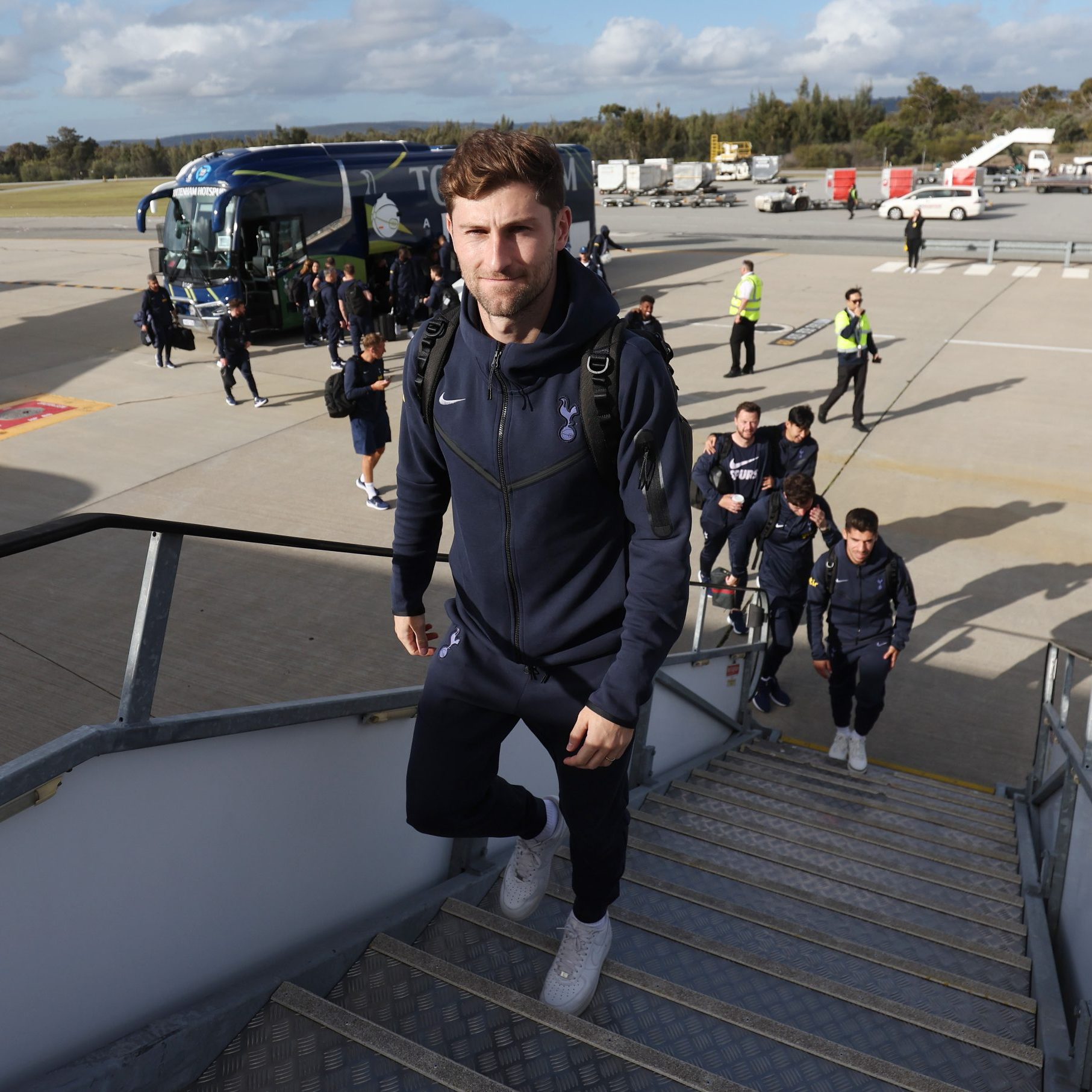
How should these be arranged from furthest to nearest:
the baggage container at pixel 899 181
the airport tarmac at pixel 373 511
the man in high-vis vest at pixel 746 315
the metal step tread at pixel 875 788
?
the baggage container at pixel 899 181 → the man in high-vis vest at pixel 746 315 → the airport tarmac at pixel 373 511 → the metal step tread at pixel 875 788

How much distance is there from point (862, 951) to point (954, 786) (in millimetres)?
3165

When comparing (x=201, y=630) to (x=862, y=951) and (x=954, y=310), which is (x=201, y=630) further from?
(x=954, y=310)

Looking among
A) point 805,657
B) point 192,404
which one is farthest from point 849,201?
point 805,657

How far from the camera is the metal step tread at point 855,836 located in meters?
4.42

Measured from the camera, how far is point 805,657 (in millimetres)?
7754

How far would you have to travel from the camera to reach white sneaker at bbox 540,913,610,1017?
263cm

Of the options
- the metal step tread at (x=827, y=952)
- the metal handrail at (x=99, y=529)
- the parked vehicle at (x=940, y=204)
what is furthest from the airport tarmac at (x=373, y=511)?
the parked vehicle at (x=940, y=204)

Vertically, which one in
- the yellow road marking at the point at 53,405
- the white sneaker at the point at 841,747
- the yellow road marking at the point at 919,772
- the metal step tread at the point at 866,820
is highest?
the yellow road marking at the point at 53,405

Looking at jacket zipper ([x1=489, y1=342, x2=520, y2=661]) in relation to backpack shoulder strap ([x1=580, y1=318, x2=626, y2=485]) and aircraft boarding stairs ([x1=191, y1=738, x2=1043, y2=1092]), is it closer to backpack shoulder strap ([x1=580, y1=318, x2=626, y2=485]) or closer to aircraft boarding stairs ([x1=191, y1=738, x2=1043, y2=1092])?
backpack shoulder strap ([x1=580, y1=318, x2=626, y2=485])

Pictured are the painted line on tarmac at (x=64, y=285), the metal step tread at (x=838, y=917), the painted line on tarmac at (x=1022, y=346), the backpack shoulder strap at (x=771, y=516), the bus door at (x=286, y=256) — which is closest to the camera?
the metal step tread at (x=838, y=917)

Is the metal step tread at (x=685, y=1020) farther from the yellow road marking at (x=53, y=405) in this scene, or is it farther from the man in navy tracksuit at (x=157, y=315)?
the man in navy tracksuit at (x=157, y=315)

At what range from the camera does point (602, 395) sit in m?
2.08

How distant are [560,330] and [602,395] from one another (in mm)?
175

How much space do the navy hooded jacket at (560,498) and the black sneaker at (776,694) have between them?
16.4ft
